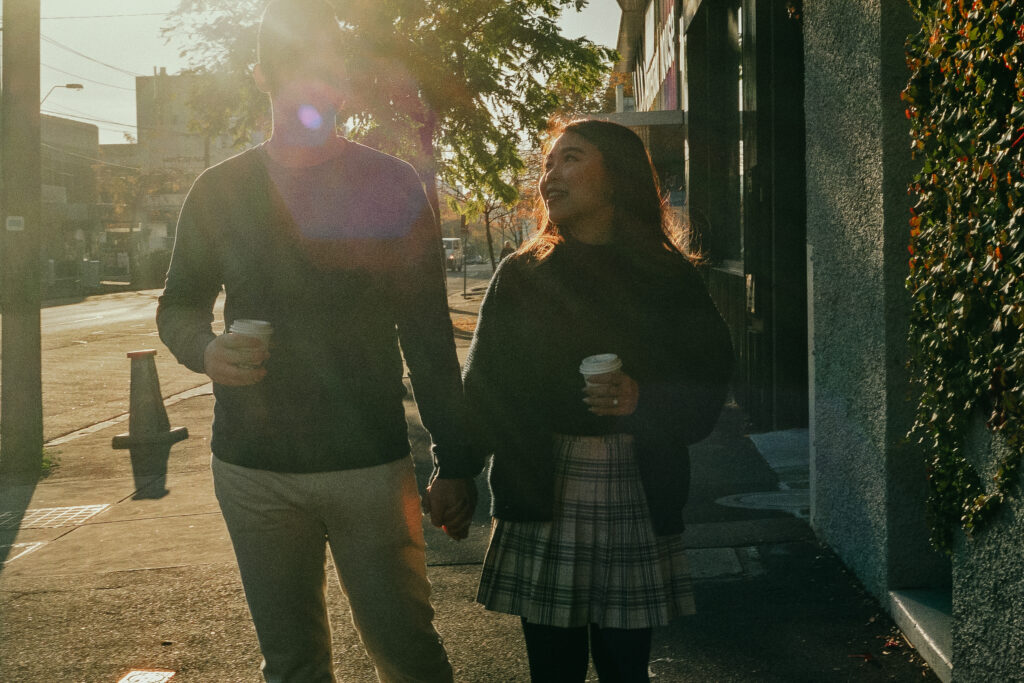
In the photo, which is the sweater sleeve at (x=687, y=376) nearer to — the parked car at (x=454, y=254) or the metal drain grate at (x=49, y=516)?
the metal drain grate at (x=49, y=516)

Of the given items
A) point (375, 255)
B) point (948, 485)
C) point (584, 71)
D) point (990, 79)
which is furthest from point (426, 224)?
point (584, 71)

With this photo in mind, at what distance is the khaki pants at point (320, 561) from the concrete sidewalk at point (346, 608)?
0.08 metres

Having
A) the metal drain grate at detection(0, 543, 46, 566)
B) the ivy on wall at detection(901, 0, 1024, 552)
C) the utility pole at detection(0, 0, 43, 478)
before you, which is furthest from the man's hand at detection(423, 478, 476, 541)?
the utility pole at detection(0, 0, 43, 478)

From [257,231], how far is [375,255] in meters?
0.29

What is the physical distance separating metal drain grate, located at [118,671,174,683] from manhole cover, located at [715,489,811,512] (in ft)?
11.0

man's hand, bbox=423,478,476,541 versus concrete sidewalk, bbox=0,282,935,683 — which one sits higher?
man's hand, bbox=423,478,476,541

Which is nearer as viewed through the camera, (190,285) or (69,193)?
(190,285)

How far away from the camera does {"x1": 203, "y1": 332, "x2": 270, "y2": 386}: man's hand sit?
2.36 metres

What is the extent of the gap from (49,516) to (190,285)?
508 centimetres

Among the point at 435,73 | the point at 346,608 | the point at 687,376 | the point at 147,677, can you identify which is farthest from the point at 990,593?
the point at 435,73

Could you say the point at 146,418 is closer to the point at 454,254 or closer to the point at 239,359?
the point at 239,359

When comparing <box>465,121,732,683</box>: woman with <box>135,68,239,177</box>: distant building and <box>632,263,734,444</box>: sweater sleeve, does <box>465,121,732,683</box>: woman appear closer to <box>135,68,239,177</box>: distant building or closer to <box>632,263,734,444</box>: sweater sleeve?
<box>632,263,734,444</box>: sweater sleeve

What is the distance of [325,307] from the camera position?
2504 mm

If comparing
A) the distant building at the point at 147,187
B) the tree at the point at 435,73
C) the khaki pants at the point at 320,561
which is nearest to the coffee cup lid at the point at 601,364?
the khaki pants at the point at 320,561
